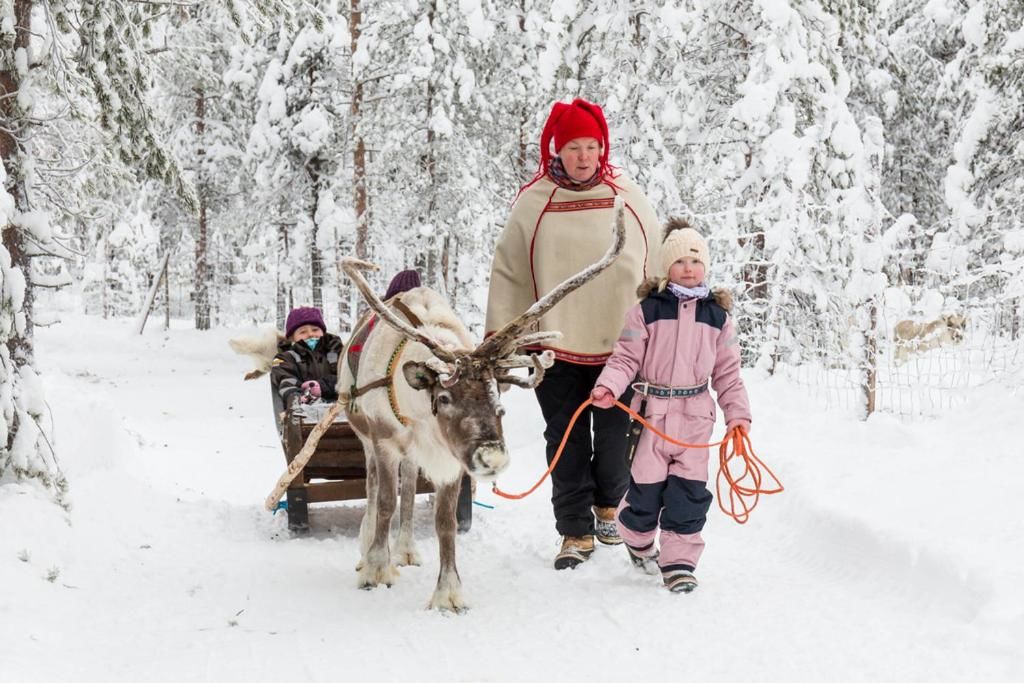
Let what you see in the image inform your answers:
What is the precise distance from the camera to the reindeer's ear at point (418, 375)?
172 inches

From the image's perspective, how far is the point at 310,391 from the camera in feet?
22.4

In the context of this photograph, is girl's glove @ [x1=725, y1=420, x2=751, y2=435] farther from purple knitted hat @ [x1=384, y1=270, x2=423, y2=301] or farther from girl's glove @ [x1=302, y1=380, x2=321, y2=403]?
girl's glove @ [x1=302, y1=380, x2=321, y2=403]

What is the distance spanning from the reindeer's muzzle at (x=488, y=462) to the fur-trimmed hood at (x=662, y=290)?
1.30 meters

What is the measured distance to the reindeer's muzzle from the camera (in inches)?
162

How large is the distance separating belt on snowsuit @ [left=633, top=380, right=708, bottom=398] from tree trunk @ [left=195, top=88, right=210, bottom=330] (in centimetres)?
1965

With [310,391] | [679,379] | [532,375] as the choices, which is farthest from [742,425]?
[310,391]

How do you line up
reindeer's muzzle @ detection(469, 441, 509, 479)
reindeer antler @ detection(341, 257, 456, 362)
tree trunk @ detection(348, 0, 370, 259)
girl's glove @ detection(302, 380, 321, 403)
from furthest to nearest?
tree trunk @ detection(348, 0, 370, 259)
girl's glove @ detection(302, 380, 321, 403)
reindeer antler @ detection(341, 257, 456, 362)
reindeer's muzzle @ detection(469, 441, 509, 479)

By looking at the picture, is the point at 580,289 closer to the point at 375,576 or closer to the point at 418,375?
the point at 418,375

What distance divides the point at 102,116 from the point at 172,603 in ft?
12.2

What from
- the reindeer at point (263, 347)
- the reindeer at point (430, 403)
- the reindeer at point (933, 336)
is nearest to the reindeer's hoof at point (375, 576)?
the reindeer at point (430, 403)

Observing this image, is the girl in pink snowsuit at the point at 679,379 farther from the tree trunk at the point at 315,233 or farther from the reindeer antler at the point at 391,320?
the tree trunk at the point at 315,233

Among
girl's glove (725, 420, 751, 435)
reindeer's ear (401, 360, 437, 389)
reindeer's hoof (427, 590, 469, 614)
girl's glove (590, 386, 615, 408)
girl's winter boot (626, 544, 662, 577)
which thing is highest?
reindeer's ear (401, 360, 437, 389)

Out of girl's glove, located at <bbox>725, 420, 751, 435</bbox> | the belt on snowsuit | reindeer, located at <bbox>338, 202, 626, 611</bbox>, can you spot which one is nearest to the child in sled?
reindeer, located at <bbox>338, 202, 626, 611</bbox>

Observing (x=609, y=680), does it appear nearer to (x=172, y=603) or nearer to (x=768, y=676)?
(x=768, y=676)
